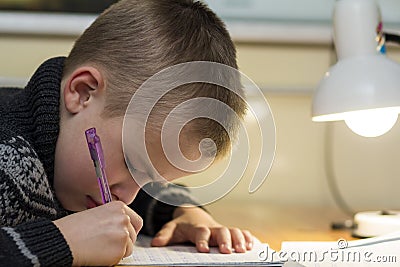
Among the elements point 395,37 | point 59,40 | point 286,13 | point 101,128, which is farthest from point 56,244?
point 286,13

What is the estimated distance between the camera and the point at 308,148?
4.57ft

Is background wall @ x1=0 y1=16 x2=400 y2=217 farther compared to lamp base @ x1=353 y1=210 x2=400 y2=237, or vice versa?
background wall @ x1=0 y1=16 x2=400 y2=217

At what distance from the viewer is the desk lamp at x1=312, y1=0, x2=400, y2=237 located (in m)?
0.84

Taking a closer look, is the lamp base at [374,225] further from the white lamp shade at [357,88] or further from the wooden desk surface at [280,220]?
the white lamp shade at [357,88]

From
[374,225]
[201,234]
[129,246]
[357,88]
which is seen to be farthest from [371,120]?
[129,246]

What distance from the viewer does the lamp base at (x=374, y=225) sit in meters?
0.94

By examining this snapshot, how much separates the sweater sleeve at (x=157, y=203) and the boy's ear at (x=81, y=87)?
223 mm

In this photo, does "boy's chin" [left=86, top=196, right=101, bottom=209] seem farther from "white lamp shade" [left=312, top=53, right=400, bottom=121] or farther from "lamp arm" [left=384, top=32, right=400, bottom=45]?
"lamp arm" [left=384, top=32, right=400, bottom=45]

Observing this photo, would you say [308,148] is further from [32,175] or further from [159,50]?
[32,175]

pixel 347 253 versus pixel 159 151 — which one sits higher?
pixel 159 151

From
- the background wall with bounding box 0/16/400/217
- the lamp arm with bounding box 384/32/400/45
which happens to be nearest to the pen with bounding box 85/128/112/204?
the lamp arm with bounding box 384/32/400/45

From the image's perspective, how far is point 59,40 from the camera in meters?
1.34

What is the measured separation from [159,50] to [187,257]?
24 cm

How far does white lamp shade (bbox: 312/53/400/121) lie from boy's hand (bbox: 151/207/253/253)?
0.64 ft
